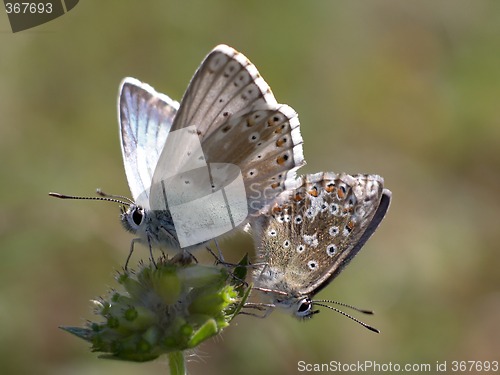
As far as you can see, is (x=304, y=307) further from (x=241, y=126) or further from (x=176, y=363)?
(x=241, y=126)

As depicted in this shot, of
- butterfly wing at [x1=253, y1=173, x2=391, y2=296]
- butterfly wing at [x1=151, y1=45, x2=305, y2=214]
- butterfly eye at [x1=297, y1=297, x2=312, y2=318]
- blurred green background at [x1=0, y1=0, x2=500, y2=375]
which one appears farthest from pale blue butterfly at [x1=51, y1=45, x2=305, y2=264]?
blurred green background at [x1=0, y1=0, x2=500, y2=375]

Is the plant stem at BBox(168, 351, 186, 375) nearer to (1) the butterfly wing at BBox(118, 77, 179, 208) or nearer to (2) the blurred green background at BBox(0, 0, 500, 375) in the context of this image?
(1) the butterfly wing at BBox(118, 77, 179, 208)

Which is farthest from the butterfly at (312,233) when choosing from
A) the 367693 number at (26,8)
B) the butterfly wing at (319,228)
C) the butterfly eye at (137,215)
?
the 367693 number at (26,8)

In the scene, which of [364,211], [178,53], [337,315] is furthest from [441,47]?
[364,211]

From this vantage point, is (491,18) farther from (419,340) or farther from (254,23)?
(419,340)

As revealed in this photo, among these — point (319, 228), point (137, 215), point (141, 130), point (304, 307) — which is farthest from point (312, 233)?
point (141, 130)
